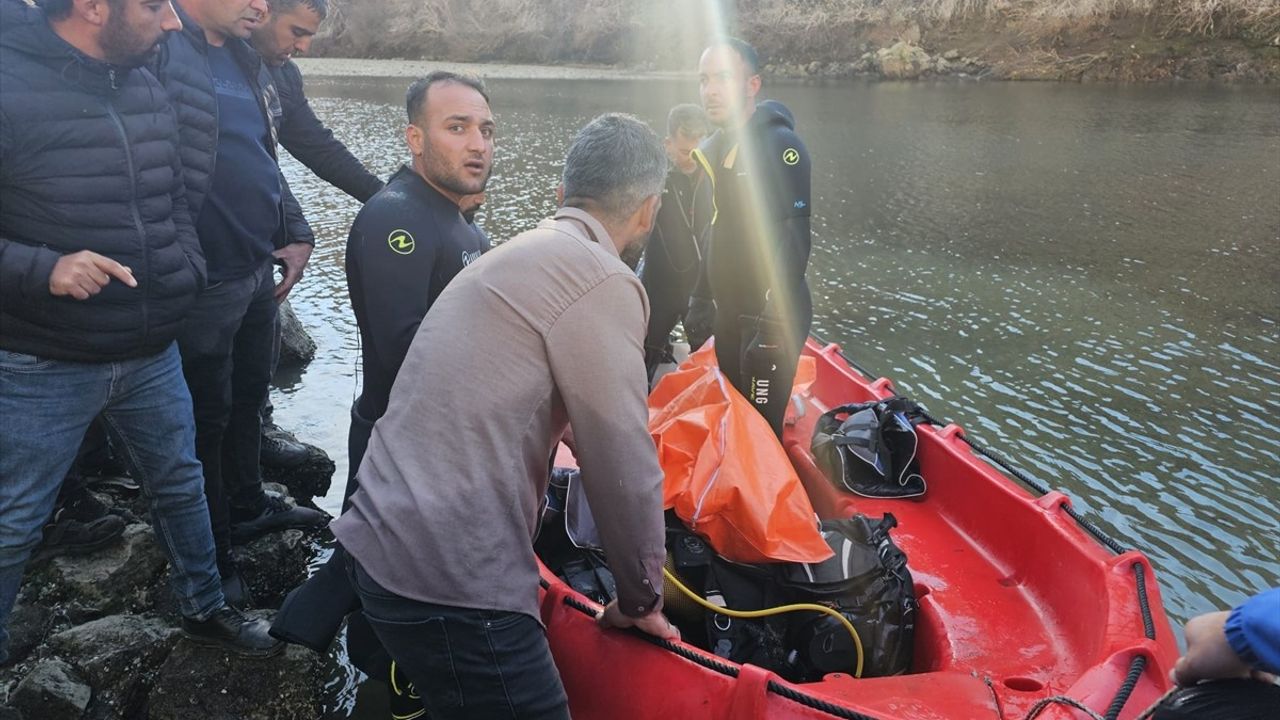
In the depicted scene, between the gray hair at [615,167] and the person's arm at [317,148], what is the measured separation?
201cm

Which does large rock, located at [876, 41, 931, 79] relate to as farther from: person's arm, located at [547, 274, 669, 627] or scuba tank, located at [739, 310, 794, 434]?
person's arm, located at [547, 274, 669, 627]

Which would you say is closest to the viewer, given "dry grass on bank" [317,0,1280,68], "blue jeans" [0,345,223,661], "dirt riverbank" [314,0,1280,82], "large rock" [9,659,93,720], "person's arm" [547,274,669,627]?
"person's arm" [547,274,669,627]

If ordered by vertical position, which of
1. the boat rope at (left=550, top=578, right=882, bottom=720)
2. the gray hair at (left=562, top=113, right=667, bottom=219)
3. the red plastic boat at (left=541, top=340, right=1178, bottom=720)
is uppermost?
the gray hair at (left=562, top=113, right=667, bottom=219)

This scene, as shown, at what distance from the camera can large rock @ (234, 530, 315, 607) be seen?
401 cm

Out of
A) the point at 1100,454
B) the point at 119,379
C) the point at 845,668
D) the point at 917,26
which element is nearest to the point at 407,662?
the point at 119,379

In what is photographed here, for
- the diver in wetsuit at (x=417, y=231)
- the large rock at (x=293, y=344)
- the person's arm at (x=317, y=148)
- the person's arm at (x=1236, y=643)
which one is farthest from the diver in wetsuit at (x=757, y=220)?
the large rock at (x=293, y=344)

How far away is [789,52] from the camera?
40.8 metres

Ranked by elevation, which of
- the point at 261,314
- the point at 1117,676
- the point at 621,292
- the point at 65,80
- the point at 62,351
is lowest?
the point at 1117,676

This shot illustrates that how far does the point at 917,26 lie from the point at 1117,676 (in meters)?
40.2

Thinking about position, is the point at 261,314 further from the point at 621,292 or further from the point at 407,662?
the point at 621,292

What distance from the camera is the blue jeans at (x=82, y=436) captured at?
2.31 meters

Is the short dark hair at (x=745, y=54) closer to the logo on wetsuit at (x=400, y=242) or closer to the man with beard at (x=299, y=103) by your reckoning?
the man with beard at (x=299, y=103)

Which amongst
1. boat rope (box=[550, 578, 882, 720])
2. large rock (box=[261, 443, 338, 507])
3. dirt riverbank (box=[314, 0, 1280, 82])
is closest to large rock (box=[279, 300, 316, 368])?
large rock (box=[261, 443, 338, 507])

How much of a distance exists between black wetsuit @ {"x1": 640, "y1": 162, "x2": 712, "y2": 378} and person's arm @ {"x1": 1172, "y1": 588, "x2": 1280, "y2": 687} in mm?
3599
